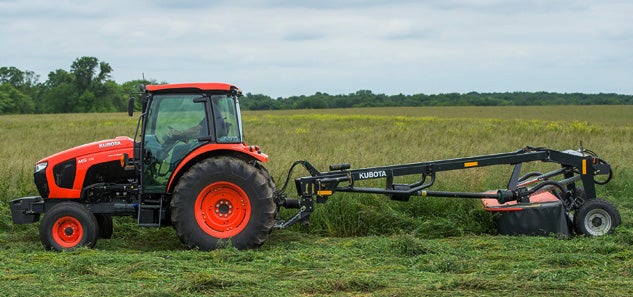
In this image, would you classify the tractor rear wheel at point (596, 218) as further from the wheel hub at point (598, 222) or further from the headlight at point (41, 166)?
the headlight at point (41, 166)

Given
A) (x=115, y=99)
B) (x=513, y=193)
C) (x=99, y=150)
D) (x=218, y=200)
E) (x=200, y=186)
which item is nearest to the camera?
(x=200, y=186)

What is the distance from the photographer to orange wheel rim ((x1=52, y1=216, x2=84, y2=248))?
8.17 metres

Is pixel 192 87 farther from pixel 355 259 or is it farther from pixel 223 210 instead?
pixel 355 259

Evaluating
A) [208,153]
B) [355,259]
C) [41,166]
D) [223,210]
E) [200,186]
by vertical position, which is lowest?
[355,259]

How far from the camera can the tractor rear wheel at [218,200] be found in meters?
7.88

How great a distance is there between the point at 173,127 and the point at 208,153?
0.49 metres

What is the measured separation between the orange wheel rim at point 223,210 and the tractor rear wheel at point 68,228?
1.26m

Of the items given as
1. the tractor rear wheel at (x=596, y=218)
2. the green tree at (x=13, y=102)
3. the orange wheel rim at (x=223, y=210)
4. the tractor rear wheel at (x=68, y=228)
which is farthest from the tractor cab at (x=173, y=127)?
the green tree at (x=13, y=102)

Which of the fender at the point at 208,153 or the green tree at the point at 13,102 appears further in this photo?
the green tree at the point at 13,102

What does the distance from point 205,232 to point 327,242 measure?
151 centimetres

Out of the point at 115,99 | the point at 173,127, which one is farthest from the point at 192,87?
the point at 115,99

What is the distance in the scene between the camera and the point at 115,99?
82.1 meters

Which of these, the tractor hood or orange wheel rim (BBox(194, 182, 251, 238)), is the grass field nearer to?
orange wheel rim (BBox(194, 182, 251, 238))

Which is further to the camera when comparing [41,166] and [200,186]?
[41,166]
